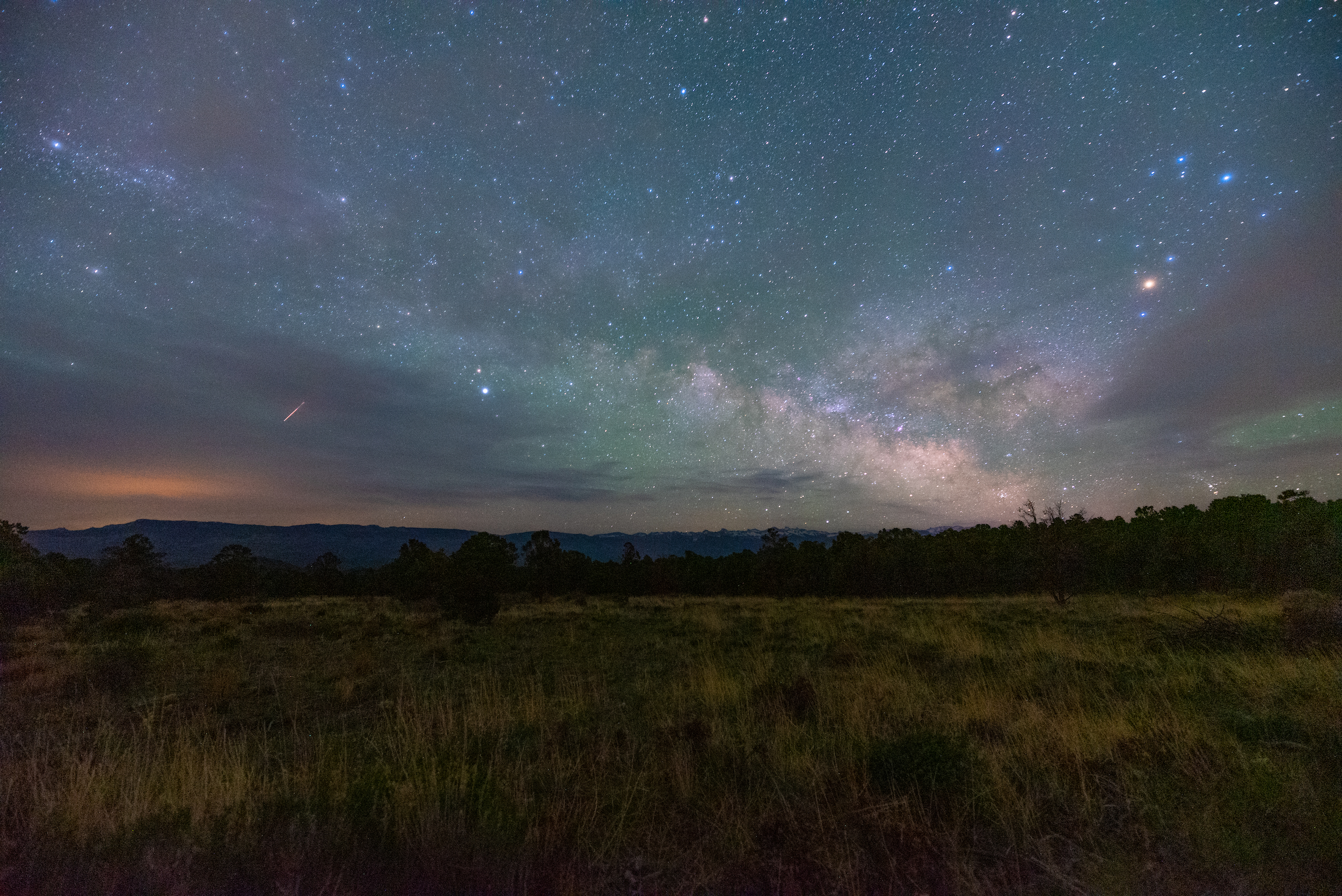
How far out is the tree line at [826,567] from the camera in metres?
25.0

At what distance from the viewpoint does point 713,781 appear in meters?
5.00

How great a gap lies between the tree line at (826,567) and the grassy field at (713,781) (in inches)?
637

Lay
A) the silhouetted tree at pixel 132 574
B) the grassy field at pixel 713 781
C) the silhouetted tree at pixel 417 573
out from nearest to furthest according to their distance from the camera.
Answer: the grassy field at pixel 713 781 → the silhouetted tree at pixel 417 573 → the silhouetted tree at pixel 132 574

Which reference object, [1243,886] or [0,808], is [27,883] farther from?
[1243,886]

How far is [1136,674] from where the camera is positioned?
855 centimetres

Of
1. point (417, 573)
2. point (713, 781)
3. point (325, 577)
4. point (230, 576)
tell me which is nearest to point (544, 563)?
point (417, 573)

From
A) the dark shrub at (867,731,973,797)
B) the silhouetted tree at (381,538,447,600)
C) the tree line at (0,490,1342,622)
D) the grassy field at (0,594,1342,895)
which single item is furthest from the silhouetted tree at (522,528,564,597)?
the dark shrub at (867,731,973,797)

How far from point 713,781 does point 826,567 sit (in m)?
58.1

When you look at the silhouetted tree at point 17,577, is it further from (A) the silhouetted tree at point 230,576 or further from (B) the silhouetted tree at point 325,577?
(B) the silhouetted tree at point 325,577

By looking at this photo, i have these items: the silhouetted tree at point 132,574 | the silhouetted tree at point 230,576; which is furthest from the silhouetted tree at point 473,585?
the silhouetted tree at point 230,576

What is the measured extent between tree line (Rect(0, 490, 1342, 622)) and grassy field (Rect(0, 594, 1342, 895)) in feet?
53.1

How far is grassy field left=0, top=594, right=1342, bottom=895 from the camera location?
342 centimetres

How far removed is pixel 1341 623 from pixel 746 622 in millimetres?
15347

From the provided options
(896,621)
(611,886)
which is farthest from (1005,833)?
(896,621)
